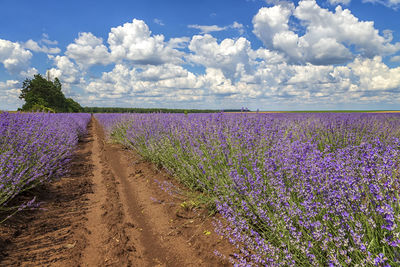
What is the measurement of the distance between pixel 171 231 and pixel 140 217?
0.67 m

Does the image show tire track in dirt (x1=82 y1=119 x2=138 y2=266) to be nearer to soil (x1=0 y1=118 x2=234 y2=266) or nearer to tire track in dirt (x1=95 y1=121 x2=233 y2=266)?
soil (x1=0 y1=118 x2=234 y2=266)

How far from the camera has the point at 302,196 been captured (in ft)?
6.66

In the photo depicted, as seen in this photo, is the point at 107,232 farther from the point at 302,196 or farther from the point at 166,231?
the point at 302,196

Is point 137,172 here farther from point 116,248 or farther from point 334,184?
point 334,184

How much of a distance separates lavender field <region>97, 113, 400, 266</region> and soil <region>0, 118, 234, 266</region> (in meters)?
0.37

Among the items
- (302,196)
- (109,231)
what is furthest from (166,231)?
(302,196)

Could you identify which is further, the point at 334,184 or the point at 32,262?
the point at 32,262

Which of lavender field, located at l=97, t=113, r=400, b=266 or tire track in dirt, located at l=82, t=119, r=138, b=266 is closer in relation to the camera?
lavender field, located at l=97, t=113, r=400, b=266

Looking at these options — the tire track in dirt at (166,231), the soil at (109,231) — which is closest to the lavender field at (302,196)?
the tire track in dirt at (166,231)

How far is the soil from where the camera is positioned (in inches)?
97.4

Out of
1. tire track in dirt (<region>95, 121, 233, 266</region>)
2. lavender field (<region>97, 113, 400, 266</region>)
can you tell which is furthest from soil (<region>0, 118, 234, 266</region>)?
lavender field (<region>97, 113, 400, 266</region>)

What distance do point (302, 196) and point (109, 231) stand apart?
2294 millimetres

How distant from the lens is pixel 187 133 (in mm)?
4754

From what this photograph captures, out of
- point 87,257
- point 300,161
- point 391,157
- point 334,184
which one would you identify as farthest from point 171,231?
point 391,157
